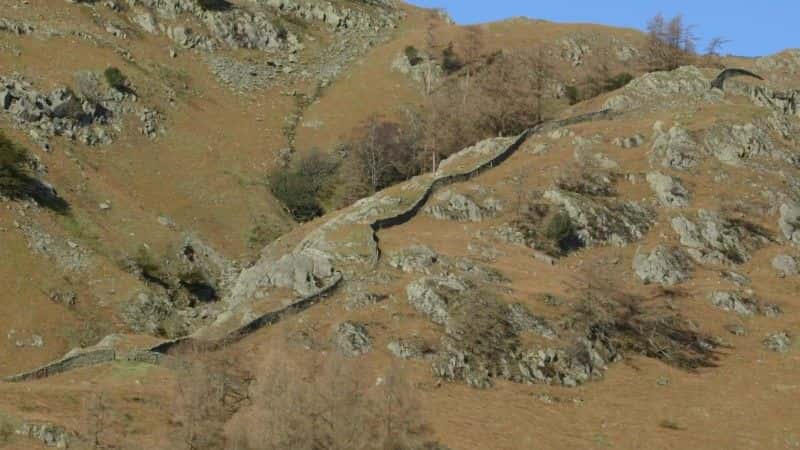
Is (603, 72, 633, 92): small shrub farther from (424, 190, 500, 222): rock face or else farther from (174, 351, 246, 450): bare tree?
(174, 351, 246, 450): bare tree

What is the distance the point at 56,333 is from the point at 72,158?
28.9m

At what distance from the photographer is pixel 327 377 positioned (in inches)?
1802

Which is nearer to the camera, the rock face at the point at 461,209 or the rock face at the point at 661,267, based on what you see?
the rock face at the point at 661,267

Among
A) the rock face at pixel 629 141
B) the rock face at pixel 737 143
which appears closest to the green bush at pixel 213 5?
the rock face at pixel 629 141

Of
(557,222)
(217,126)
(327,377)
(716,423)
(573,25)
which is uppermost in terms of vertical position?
(573,25)

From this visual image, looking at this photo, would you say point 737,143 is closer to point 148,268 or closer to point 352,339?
point 352,339

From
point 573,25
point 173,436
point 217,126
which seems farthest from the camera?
point 573,25

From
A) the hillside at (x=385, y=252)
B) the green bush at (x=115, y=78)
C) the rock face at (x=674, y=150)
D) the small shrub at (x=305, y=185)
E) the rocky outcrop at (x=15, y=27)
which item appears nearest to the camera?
the hillside at (x=385, y=252)

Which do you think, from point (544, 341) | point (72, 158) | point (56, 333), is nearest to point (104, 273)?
point (56, 333)

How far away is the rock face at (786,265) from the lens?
86.2 metres

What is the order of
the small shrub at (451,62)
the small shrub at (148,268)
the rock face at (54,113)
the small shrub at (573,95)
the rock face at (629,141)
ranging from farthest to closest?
the small shrub at (451,62)
the small shrub at (573,95)
the rock face at (54,113)
the rock face at (629,141)
the small shrub at (148,268)

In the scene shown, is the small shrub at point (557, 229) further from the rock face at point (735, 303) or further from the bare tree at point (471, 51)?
the bare tree at point (471, 51)

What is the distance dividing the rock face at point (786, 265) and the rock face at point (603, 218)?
34.8 feet

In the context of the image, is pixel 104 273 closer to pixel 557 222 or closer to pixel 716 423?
pixel 557 222
